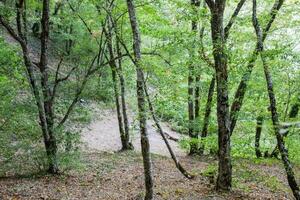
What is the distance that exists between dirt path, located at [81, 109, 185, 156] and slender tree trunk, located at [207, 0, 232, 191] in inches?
351

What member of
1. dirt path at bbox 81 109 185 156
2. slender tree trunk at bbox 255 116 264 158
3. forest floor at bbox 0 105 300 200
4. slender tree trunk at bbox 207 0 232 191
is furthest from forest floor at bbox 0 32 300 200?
dirt path at bbox 81 109 185 156

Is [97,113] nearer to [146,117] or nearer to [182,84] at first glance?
[182,84]

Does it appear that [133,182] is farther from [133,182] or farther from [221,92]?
[221,92]

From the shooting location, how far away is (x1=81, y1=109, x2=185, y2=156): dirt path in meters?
20.4

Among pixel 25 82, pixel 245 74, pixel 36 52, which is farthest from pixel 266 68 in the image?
pixel 36 52

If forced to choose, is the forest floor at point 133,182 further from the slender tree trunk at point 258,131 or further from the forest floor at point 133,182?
the slender tree trunk at point 258,131

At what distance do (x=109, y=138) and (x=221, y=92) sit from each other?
45.5 feet

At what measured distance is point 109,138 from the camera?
73.9ft

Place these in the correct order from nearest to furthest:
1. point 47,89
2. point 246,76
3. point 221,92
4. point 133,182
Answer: point 221,92 < point 246,76 < point 47,89 < point 133,182

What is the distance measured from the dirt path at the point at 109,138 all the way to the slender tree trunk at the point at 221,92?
351 inches

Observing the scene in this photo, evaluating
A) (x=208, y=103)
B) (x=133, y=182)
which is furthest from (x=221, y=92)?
(x=208, y=103)

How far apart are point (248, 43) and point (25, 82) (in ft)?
29.7

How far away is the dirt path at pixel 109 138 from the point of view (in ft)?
66.9

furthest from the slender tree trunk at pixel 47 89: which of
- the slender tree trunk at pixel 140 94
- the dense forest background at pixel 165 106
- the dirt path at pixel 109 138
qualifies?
the dirt path at pixel 109 138
